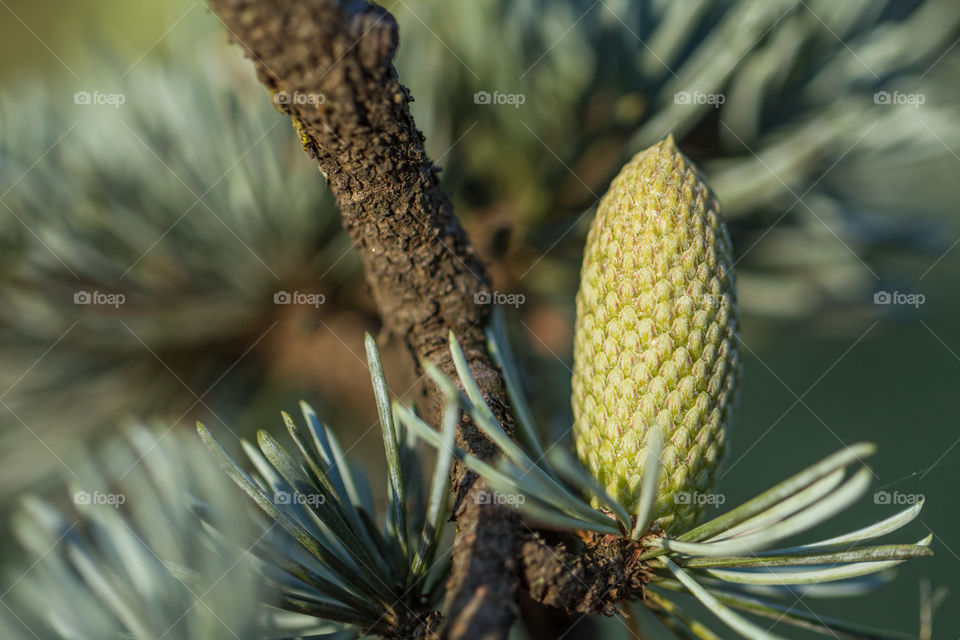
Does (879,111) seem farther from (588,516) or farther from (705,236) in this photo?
(588,516)

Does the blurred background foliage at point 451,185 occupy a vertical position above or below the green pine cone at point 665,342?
above

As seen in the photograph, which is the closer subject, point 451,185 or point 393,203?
point 393,203

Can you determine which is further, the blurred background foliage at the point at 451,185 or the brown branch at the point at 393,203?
the blurred background foliage at the point at 451,185

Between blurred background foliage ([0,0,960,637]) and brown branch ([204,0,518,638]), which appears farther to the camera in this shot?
blurred background foliage ([0,0,960,637])

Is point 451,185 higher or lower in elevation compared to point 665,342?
higher

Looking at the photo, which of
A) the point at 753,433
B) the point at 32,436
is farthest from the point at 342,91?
the point at 753,433
